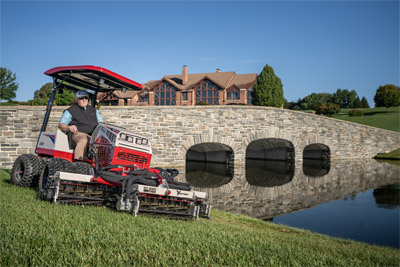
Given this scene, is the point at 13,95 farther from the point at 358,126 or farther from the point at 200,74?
the point at 358,126

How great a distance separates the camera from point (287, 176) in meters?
20.3

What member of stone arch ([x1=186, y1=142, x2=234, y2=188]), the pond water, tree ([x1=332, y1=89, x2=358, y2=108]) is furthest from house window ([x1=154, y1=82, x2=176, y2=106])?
tree ([x1=332, y1=89, x2=358, y2=108])

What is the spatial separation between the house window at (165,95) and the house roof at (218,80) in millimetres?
962

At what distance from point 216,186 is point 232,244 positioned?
39.1ft

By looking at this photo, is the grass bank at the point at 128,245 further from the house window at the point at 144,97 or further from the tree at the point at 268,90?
the house window at the point at 144,97

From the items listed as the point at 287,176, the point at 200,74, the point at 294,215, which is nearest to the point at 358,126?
the point at 287,176

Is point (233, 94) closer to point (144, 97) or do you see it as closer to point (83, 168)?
point (144, 97)

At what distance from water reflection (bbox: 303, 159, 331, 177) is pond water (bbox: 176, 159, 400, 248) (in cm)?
47

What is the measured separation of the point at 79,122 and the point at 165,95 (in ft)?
166

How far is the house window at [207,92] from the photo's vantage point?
55625mm

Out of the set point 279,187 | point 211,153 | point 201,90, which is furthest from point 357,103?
point 279,187

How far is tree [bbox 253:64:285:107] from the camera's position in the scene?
1965 inches

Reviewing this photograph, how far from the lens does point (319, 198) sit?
13961 mm

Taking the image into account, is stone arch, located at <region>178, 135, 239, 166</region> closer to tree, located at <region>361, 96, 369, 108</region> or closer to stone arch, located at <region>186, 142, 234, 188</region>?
stone arch, located at <region>186, 142, 234, 188</region>
